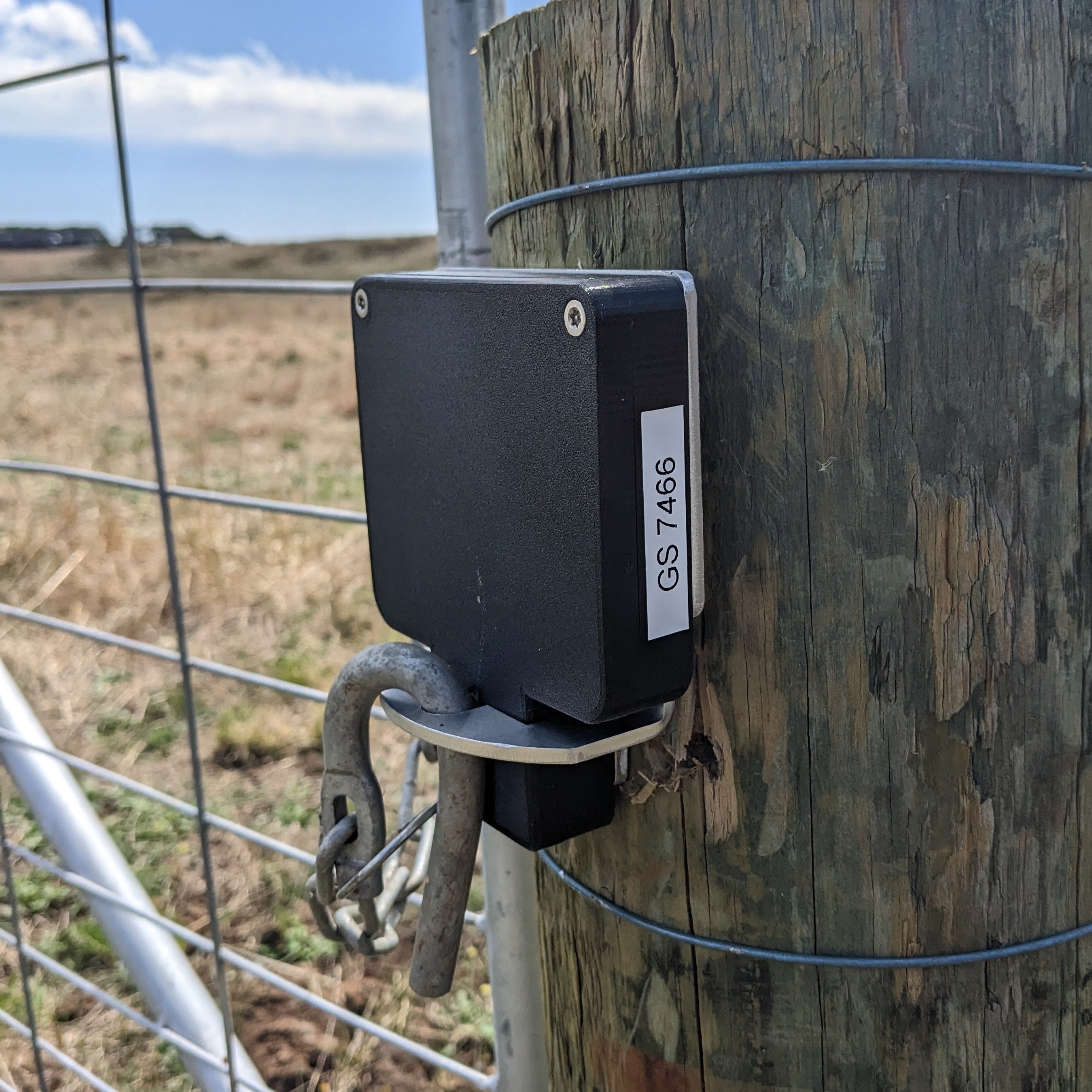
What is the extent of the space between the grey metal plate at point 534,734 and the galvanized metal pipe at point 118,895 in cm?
124

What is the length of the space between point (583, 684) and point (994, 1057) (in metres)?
0.49

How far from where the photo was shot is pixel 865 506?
2.83ft

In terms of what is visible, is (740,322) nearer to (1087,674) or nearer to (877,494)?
(877,494)

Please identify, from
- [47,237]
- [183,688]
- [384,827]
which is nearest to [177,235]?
[47,237]

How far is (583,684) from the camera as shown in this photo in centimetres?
85

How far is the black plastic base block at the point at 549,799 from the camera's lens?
0.95m

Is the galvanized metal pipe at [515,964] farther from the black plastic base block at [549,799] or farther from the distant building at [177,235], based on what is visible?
the distant building at [177,235]

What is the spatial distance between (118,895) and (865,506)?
5.64 feet

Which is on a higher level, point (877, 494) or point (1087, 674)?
point (877, 494)

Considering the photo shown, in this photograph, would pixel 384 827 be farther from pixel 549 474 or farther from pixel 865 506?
pixel 865 506

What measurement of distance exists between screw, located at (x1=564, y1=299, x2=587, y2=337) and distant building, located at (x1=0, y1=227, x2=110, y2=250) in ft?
5.19

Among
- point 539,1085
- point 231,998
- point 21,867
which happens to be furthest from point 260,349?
point 539,1085

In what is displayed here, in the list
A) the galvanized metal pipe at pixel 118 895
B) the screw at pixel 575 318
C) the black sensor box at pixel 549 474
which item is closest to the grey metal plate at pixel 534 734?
the black sensor box at pixel 549 474

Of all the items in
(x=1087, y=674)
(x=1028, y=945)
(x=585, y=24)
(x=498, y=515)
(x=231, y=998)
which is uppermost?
(x=585, y=24)
